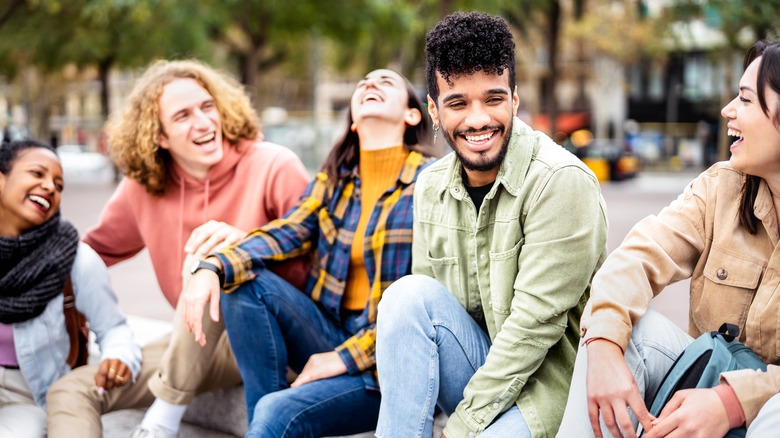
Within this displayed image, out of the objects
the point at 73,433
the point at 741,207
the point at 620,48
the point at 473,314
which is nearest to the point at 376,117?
the point at 473,314

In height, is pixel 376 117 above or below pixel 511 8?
below

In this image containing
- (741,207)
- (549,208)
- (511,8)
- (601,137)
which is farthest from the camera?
(601,137)

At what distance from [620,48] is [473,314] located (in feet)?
93.8

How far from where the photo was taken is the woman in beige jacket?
1951 millimetres

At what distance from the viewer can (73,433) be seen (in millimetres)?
2975

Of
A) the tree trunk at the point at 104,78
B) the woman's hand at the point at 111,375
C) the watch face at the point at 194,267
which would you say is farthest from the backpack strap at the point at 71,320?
the tree trunk at the point at 104,78

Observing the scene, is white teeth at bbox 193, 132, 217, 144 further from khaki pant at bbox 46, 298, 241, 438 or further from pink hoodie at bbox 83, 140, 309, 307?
khaki pant at bbox 46, 298, 241, 438

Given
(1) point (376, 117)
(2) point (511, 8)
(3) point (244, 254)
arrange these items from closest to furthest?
(3) point (244, 254) < (1) point (376, 117) < (2) point (511, 8)

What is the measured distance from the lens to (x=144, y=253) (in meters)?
10.7

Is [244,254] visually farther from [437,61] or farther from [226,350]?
[437,61]

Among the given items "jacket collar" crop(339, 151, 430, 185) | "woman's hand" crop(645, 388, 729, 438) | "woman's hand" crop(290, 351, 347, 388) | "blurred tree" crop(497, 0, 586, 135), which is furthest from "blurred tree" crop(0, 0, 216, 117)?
"woman's hand" crop(645, 388, 729, 438)

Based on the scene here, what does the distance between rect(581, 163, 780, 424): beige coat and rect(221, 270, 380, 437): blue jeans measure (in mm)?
989

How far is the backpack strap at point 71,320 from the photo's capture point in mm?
3314

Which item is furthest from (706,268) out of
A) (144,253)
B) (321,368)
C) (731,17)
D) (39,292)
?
(731,17)
